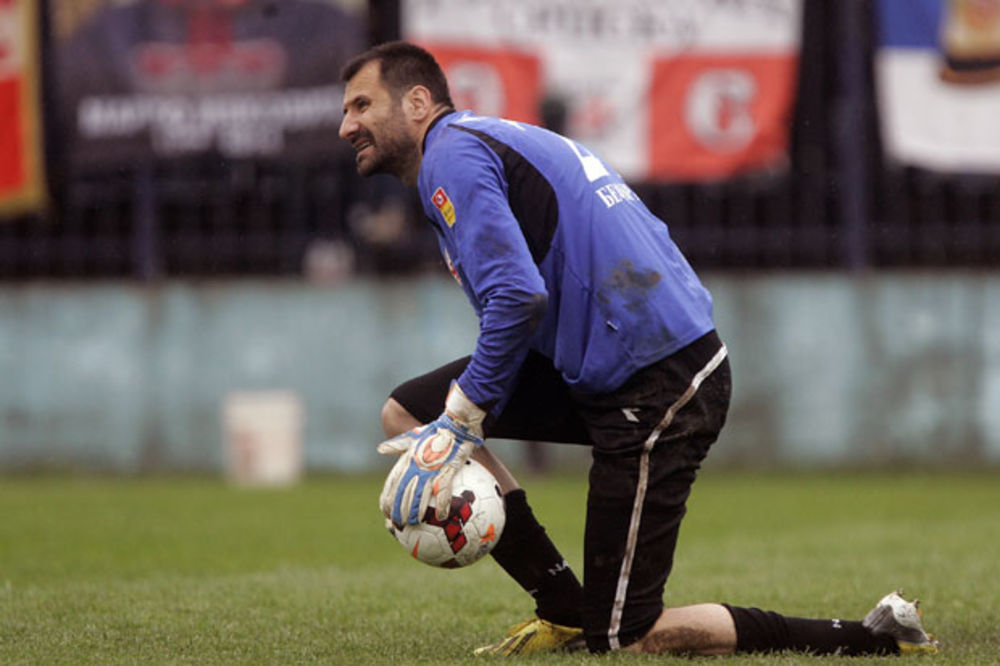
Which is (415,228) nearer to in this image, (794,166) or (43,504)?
(794,166)

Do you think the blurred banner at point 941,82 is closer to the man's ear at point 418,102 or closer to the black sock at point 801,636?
the black sock at point 801,636

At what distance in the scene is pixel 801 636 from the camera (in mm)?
5828

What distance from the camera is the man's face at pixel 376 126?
19.0ft

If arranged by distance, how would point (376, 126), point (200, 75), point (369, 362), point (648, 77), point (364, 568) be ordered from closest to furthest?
point (376, 126), point (364, 568), point (648, 77), point (369, 362), point (200, 75)

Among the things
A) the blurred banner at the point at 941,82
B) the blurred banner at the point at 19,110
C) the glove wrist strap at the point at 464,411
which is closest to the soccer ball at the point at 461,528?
the glove wrist strap at the point at 464,411

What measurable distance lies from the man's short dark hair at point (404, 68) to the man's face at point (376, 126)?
0.02 m

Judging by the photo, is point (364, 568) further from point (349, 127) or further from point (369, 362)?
point (369, 362)

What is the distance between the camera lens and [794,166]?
49.5 ft

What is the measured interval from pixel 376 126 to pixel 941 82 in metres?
10.1

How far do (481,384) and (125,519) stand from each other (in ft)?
22.0

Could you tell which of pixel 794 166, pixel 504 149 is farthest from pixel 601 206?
pixel 794 166

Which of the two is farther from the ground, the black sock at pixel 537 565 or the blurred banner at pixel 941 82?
the blurred banner at pixel 941 82

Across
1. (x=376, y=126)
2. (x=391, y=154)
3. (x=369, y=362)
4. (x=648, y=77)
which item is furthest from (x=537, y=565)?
(x=648, y=77)

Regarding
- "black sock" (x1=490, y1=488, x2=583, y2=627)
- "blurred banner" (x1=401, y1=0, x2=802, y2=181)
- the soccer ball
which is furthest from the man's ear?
"blurred banner" (x1=401, y1=0, x2=802, y2=181)
